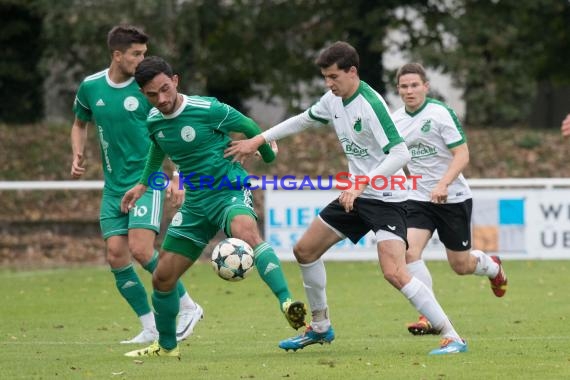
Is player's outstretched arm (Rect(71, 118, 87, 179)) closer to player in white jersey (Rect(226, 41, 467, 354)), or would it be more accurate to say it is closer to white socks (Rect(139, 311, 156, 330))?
white socks (Rect(139, 311, 156, 330))

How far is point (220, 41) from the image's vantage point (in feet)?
91.6

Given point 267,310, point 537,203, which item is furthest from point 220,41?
point 267,310

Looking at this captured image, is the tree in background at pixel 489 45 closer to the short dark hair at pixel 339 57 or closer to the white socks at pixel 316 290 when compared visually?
the white socks at pixel 316 290

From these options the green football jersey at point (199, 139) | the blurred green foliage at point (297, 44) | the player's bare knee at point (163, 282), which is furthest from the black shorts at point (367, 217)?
the blurred green foliage at point (297, 44)

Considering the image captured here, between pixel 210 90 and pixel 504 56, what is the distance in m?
6.67

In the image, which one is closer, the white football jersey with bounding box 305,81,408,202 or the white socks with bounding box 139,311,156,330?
the white football jersey with bounding box 305,81,408,202

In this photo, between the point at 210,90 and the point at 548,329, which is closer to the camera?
the point at 548,329

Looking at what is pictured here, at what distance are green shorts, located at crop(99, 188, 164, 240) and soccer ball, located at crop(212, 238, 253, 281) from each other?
1.71 metres

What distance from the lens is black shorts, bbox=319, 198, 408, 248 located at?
342 inches

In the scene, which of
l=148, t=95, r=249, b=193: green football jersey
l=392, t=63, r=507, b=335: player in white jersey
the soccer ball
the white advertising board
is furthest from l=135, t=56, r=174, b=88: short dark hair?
the white advertising board

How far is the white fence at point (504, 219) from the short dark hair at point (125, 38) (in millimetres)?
8342

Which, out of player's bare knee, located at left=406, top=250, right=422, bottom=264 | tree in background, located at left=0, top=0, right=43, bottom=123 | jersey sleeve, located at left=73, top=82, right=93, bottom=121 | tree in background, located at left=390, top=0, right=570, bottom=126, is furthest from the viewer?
tree in background, located at left=0, top=0, right=43, bottom=123

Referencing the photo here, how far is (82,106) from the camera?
10.2m

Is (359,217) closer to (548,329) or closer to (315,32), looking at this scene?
(548,329)
